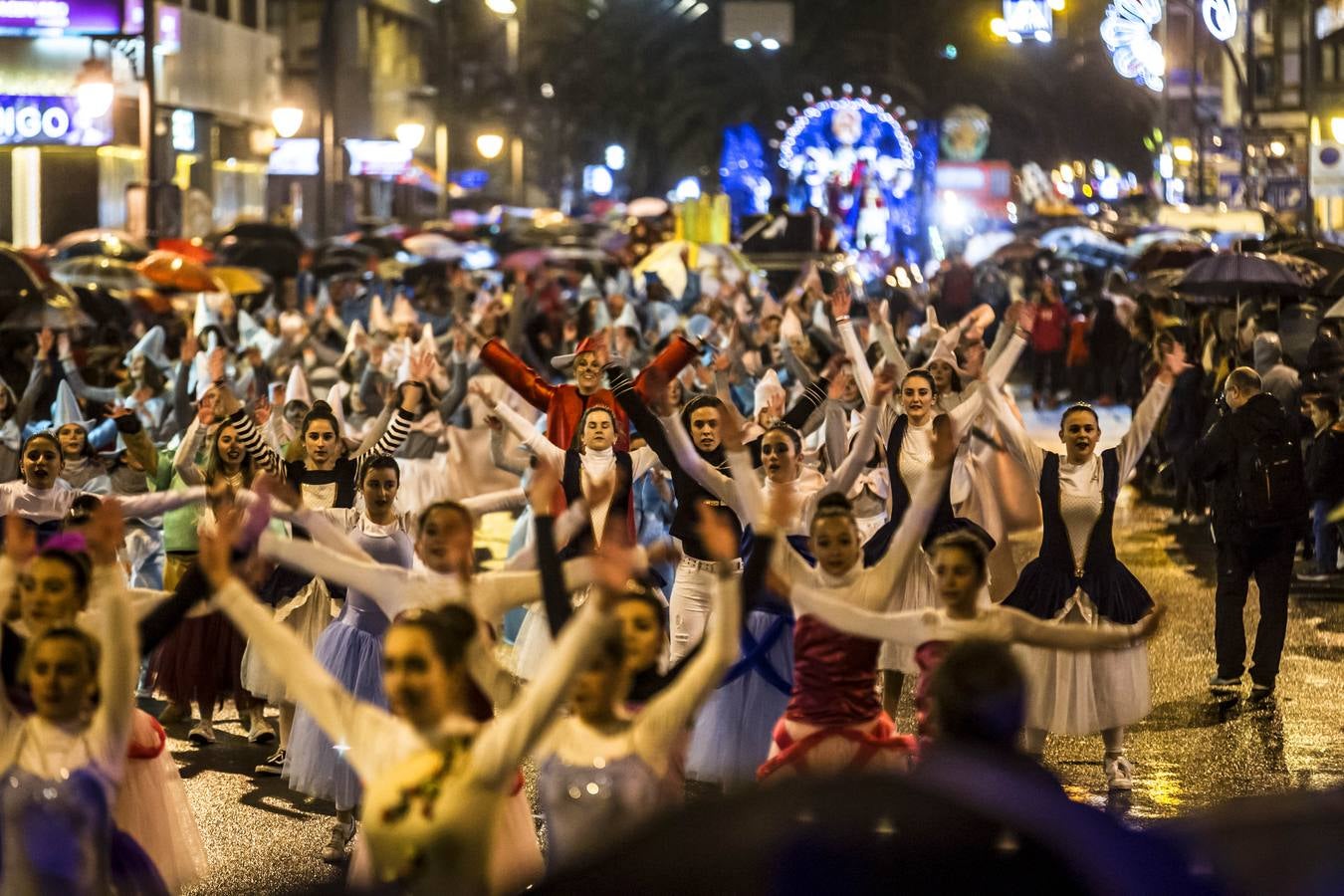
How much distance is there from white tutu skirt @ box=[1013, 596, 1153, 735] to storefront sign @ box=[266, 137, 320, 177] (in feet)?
154

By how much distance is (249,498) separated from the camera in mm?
8898

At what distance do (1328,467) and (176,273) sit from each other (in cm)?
1422

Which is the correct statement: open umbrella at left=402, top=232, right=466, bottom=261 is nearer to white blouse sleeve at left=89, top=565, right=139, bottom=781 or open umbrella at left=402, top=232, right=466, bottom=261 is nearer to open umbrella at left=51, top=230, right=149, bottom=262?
open umbrella at left=51, top=230, right=149, bottom=262

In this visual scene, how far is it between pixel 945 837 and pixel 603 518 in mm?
7575

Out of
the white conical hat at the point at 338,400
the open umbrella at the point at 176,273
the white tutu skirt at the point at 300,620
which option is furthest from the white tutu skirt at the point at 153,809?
the open umbrella at the point at 176,273

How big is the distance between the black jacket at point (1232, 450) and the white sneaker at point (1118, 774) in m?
2.53

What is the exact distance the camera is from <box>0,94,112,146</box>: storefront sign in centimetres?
Result: 4028

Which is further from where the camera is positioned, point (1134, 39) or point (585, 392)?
point (1134, 39)

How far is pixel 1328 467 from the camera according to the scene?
15516mm

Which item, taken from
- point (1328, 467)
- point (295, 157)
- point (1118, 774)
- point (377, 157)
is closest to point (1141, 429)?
point (1118, 774)

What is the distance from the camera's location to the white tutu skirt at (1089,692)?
32.7ft

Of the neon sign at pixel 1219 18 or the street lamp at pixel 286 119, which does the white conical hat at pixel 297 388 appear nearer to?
the neon sign at pixel 1219 18

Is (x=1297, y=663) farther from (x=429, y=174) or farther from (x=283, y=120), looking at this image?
(x=429, y=174)

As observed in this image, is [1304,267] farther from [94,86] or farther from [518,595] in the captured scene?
[94,86]
